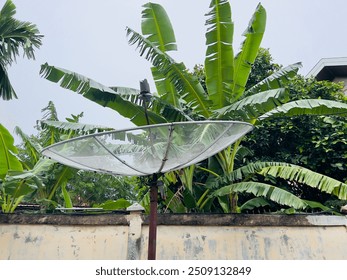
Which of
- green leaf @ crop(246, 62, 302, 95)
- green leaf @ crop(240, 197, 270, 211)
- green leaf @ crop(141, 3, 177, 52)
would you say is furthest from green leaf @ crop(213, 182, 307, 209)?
green leaf @ crop(141, 3, 177, 52)

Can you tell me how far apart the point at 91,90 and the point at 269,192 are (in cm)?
282

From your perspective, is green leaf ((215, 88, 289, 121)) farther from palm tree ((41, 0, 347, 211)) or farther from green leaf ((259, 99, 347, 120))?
green leaf ((259, 99, 347, 120))

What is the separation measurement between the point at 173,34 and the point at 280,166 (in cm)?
283

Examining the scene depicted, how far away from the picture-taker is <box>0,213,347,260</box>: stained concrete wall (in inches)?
143

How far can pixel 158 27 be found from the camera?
17.5 ft

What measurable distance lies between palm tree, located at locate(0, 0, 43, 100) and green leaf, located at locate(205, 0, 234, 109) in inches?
128

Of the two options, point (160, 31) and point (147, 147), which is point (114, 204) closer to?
point (147, 147)

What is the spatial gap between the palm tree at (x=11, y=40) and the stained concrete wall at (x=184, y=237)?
3.01m

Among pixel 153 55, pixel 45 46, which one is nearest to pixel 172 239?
pixel 153 55

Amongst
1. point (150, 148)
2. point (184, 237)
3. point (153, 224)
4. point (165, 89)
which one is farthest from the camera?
point (165, 89)

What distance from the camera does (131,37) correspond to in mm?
4789

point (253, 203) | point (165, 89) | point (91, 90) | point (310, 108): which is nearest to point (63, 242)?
point (91, 90)

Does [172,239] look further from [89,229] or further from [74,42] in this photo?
[74,42]

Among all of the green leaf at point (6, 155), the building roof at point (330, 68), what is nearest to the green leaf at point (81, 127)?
the green leaf at point (6, 155)
